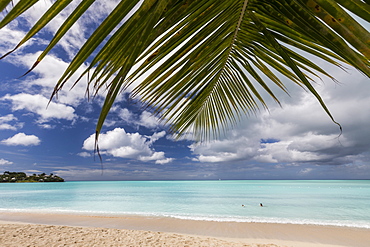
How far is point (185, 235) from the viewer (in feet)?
23.7

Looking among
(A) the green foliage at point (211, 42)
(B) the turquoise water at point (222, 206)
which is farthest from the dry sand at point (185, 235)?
(A) the green foliage at point (211, 42)

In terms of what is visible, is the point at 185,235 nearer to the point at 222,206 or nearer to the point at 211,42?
the point at 211,42

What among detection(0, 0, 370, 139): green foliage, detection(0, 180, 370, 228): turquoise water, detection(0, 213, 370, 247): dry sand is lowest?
detection(0, 180, 370, 228): turquoise water

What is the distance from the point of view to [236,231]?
27.8 ft

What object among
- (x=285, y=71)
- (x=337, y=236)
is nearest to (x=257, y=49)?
(x=285, y=71)

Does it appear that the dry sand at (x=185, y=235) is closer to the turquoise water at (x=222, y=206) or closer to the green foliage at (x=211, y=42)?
the turquoise water at (x=222, y=206)

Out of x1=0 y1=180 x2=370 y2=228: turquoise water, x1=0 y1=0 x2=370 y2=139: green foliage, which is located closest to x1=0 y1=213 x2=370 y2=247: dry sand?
x1=0 y1=180 x2=370 y2=228: turquoise water

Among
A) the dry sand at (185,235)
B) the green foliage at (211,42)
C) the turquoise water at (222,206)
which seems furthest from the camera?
the turquoise water at (222,206)

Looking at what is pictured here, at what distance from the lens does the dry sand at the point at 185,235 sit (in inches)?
243

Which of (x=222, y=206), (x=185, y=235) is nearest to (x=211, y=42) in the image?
(x=185, y=235)

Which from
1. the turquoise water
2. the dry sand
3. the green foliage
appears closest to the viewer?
the green foliage

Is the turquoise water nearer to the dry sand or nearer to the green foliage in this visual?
the dry sand

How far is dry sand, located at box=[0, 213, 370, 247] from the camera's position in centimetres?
618

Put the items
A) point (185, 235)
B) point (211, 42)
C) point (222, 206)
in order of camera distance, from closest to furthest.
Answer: point (211, 42)
point (185, 235)
point (222, 206)
